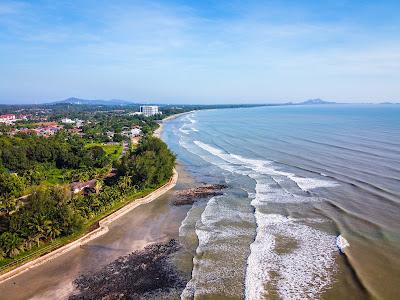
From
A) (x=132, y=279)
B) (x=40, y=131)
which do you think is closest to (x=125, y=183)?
(x=132, y=279)

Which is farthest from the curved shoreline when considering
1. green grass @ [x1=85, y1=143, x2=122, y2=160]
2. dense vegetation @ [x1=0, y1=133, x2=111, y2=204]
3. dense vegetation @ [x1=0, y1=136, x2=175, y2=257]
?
green grass @ [x1=85, y1=143, x2=122, y2=160]

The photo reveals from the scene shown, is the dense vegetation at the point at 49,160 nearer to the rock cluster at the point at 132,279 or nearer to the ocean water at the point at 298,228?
the ocean water at the point at 298,228

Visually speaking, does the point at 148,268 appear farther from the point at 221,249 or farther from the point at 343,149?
the point at 343,149

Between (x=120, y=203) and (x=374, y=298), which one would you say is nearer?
(x=374, y=298)

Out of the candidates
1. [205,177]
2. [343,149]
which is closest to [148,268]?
[205,177]

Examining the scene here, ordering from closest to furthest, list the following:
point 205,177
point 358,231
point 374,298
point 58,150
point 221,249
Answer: point 374,298
point 221,249
point 358,231
point 205,177
point 58,150

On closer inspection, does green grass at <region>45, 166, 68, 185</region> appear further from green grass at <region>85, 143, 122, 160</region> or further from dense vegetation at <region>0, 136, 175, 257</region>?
green grass at <region>85, 143, 122, 160</region>

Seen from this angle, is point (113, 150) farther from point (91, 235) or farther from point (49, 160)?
point (91, 235)
